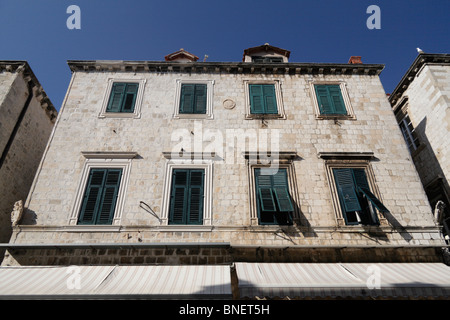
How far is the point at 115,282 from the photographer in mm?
6199

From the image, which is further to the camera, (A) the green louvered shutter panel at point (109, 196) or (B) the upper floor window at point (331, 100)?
(B) the upper floor window at point (331, 100)

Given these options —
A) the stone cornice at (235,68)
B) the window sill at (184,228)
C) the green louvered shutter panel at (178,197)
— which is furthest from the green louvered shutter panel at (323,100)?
the window sill at (184,228)

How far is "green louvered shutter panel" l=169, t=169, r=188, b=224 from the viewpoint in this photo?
8008 millimetres

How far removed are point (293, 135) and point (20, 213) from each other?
9064 mm

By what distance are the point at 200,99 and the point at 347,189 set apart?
6.30 meters

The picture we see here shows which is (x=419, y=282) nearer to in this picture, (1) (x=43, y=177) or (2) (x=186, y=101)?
(2) (x=186, y=101)

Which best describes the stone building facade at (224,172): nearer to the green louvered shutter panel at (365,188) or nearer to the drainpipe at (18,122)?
the green louvered shutter panel at (365,188)

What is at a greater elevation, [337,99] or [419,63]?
[419,63]

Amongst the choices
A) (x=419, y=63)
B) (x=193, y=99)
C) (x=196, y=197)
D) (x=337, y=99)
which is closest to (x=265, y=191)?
(x=196, y=197)

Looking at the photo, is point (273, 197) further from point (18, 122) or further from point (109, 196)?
point (18, 122)

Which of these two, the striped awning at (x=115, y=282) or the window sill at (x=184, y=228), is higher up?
the window sill at (x=184, y=228)

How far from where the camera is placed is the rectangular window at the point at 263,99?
33.5 ft

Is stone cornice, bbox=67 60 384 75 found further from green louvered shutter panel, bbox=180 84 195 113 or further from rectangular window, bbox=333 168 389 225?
rectangular window, bbox=333 168 389 225
